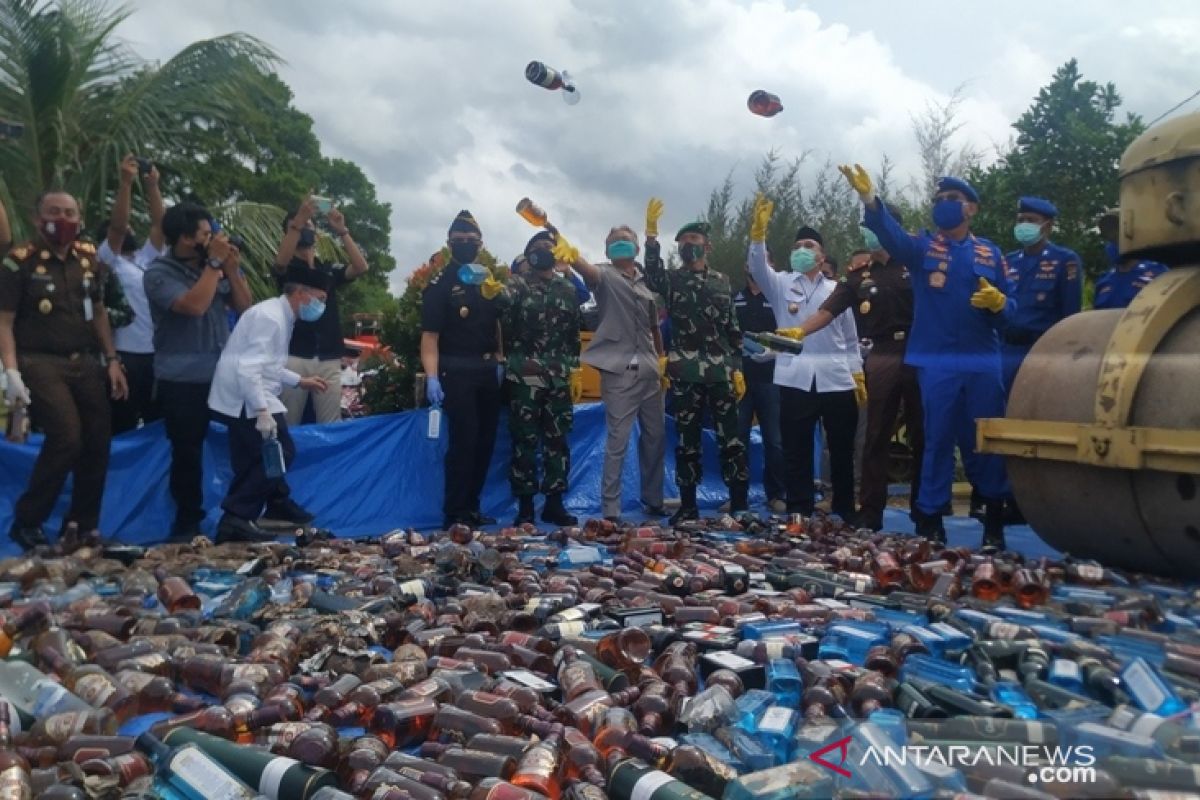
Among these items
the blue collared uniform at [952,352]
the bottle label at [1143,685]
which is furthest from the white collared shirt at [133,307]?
the bottle label at [1143,685]

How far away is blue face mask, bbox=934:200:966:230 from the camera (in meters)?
6.47

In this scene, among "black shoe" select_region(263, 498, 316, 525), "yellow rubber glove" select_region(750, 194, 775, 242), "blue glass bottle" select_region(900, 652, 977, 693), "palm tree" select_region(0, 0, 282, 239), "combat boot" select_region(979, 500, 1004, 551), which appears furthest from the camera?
"palm tree" select_region(0, 0, 282, 239)

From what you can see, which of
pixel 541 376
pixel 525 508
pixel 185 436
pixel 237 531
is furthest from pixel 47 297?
pixel 525 508

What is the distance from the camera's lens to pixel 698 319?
7.42m

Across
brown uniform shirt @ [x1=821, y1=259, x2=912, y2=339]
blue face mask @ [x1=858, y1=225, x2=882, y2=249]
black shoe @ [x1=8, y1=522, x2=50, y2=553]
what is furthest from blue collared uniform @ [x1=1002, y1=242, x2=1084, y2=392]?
black shoe @ [x1=8, y1=522, x2=50, y2=553]

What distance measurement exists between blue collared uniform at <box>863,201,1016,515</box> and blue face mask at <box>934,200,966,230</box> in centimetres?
13

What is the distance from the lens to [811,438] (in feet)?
24.2

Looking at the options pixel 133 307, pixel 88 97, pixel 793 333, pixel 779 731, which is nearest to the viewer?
pixel 779 731

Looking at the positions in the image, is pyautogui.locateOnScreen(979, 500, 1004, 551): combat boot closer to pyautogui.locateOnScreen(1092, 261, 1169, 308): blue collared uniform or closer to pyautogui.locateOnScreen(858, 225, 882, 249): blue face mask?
pyautogui.locateOnScreen(1092, 261, 1169, 308): blue collared uniform

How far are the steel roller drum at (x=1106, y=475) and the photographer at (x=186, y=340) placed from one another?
4.92 meters

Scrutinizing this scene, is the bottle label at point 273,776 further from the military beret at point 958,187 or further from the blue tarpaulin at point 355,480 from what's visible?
the military beret at point 958,187

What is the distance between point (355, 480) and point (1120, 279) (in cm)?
571

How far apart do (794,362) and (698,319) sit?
77 centimetres

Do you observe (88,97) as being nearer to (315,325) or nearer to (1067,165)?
(315,325)
